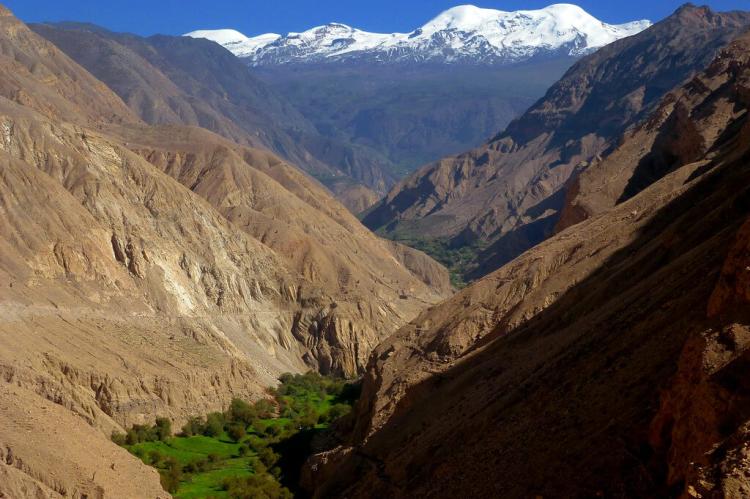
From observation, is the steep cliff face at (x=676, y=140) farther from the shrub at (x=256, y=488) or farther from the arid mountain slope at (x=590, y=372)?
the shrub at (x=256, y=488)

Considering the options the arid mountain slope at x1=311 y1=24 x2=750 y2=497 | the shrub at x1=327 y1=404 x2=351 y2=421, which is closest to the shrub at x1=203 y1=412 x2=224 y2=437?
the shrub at x1=327 y1=404 x2=351 y2=421

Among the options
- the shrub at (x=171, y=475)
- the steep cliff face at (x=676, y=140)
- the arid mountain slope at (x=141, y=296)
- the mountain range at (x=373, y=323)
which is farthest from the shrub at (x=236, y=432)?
the steep cliff face at (x=676, y=140)

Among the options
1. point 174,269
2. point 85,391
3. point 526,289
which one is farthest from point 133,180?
point 526,289

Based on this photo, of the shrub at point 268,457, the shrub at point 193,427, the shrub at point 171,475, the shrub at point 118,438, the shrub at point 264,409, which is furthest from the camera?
the shrub at point 264,409

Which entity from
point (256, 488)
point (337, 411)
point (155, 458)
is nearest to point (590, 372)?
point (256, 488)

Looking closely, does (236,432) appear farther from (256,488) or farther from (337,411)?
(256,488)

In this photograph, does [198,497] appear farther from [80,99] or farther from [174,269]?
[80,99]
